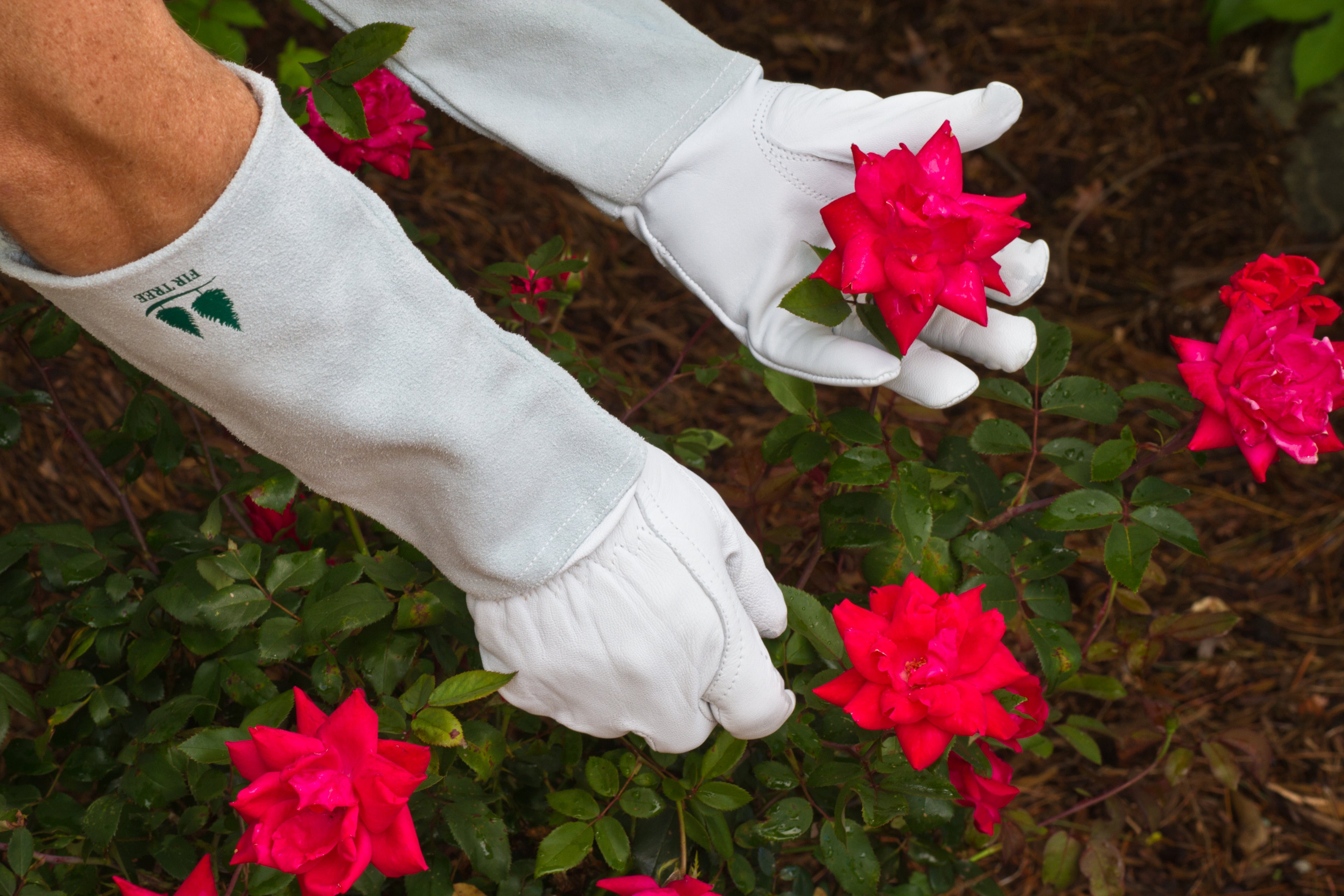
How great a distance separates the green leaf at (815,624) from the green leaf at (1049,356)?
41 centimetres

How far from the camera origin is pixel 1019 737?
116 cm

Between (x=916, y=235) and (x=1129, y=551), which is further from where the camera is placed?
(x=1129, y=551)

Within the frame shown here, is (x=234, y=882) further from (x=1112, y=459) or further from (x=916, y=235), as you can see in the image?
(x=1112, y=459)

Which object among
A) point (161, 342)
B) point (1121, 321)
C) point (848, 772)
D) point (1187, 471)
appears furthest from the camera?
point (1121, 321)

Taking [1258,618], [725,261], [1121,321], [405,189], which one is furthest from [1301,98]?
[405,189]

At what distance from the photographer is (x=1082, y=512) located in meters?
1.07

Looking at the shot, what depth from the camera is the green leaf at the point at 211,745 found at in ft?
2.96

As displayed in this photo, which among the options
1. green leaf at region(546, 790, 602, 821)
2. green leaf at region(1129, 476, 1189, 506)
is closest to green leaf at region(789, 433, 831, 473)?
green leaf at region(1129, 476, 1189, 506)

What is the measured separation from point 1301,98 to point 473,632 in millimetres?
2684

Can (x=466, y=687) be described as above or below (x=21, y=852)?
above

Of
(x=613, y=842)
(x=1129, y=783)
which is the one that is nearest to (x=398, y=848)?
(x=613, y=842)

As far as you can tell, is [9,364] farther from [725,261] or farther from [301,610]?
[725,261]

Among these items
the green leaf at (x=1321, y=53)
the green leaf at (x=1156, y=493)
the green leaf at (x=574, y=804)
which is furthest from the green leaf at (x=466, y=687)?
the green leaf at (x=1321, y=53)

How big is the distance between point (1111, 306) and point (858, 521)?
59.0 inches
